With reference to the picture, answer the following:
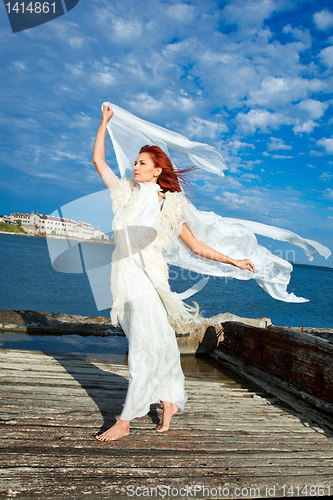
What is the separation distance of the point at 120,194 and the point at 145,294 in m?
0.83

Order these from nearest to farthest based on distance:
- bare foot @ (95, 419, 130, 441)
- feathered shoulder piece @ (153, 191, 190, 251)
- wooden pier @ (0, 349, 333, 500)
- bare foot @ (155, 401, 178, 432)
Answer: wooden pier @ (0, 349, 333, 500) < bare foot @ (95, 419, 130, 441) < bare foot @ (155, 401, 178, 432) < feathered shoulder piece @ (153, 191, 190, 251)

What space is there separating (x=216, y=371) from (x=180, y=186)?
11.3 feet

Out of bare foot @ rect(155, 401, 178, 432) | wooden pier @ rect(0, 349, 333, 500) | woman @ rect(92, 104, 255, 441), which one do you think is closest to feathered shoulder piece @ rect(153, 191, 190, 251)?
woman @ rect(92, 104, 255, 441)

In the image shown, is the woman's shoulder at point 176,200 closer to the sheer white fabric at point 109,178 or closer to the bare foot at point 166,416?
the sheer white fabric at point 109,178

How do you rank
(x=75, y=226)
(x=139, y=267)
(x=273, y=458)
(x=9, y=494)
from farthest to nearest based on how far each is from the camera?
(x=75, y=226)
(x=139, y=267)
(x=273, y=458)
(x=9, y=494)

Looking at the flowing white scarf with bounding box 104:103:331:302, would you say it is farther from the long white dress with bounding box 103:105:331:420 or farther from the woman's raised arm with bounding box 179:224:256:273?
the woman's raised arm with bounding box 179:224:256:273

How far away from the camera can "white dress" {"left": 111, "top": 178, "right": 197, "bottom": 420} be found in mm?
Answer: 2363

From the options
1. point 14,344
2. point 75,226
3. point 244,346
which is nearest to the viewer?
point 75,226

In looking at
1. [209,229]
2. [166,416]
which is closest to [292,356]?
[209,229]

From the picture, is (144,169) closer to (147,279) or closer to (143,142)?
(143,142)

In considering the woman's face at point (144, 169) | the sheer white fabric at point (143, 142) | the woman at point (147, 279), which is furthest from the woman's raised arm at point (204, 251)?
the sheer white fabric at point (143, 142)

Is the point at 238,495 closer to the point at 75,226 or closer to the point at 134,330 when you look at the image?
the point at 134,330

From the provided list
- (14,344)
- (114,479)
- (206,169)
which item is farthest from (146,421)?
(14,344)

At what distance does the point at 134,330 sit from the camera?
238cm
